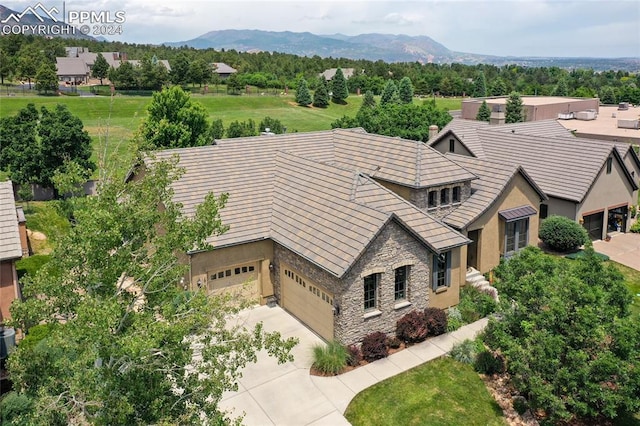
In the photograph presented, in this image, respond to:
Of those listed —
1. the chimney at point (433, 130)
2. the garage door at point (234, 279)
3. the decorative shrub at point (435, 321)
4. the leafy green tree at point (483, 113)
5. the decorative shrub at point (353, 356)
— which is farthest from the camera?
the leafy green tree at point (483, 113)

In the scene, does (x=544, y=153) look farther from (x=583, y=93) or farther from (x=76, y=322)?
(x=583, y=93)

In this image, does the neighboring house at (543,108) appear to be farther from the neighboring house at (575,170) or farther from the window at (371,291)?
the window at (371,291)

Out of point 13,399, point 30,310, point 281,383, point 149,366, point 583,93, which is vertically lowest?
point 281,383

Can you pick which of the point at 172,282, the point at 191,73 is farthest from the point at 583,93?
the point at 172,282

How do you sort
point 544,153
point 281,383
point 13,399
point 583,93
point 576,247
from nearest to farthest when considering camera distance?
point 13,399, point 281,383, point 576,247, point 544,153, point 583,93

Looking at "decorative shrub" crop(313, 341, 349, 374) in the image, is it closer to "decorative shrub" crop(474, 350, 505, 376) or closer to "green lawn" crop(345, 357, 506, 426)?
"green lawn" crop(345, 357, 506, 426)

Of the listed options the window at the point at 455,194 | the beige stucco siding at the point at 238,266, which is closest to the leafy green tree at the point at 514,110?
the window at the point at 455,194

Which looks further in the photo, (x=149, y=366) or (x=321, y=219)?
(x=321, y=219)
